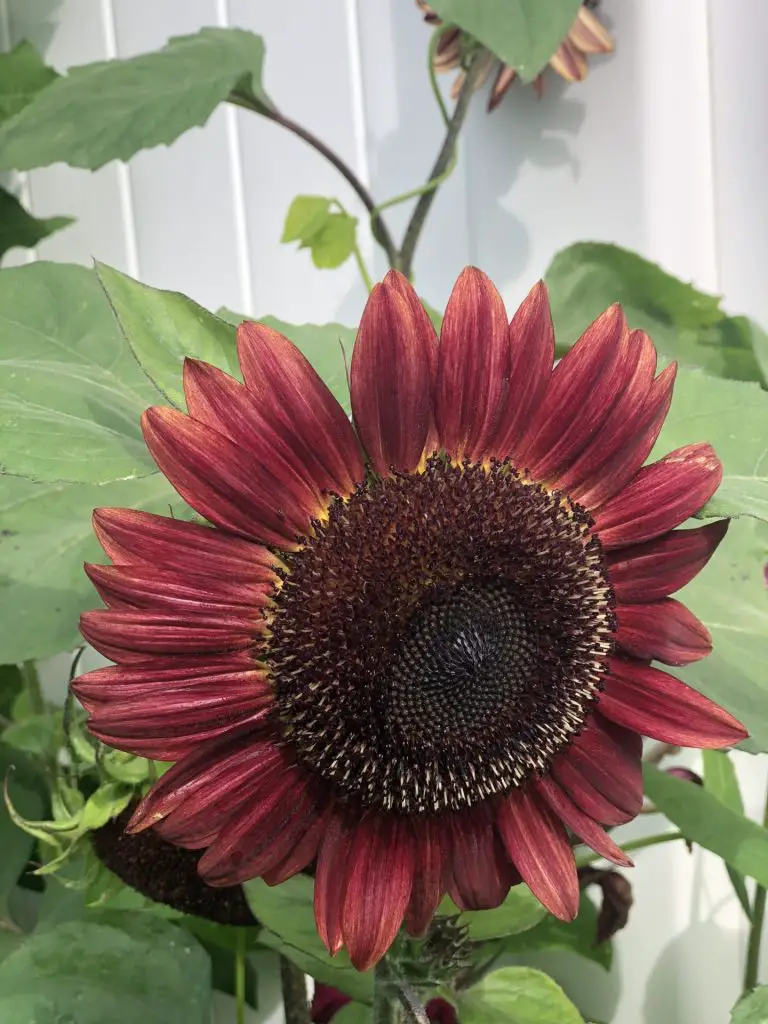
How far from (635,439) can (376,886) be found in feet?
0.54

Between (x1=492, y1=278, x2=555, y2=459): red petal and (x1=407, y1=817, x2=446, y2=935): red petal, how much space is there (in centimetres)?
14

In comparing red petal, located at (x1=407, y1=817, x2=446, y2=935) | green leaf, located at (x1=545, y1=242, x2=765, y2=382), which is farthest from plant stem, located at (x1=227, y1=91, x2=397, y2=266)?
red petal, located at (x1=407, y1=817, x2=446, y2=935)

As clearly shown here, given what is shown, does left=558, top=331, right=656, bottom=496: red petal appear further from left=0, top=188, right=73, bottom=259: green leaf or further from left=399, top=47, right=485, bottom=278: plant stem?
left=0, top=188, right=73, bottom=259: green leaf

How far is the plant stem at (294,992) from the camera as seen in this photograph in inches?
18.0

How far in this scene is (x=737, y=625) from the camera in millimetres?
355

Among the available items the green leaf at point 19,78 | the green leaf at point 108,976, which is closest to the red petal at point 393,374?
the green leaf at point 108,976

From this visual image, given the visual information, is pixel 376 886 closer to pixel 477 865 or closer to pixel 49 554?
pixel 477 865

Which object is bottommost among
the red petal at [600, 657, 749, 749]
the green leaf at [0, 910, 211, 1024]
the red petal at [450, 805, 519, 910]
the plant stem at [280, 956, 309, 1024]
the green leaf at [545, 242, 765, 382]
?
the plant stem at [280, 956, 309, 1024]

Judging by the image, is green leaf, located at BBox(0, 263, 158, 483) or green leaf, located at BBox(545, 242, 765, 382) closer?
green leaf, located at BBox(0, 263, 158, 483)

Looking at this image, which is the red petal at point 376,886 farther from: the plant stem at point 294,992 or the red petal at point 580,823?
the plant stem at point 294,992

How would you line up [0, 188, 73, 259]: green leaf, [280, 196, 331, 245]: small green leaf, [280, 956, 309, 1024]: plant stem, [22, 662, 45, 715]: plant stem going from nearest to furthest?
[280, 956, 309, 1024]: plant stem → [22, 662, 45, 715]: plant stem → [280, 196, 331, 245]: small green leaf → [0, 188, 73, 259]: green leaf

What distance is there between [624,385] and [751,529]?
6.8 inches

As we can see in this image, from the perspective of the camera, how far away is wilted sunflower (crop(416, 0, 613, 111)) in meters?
0.62

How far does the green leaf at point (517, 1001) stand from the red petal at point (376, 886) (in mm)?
135
